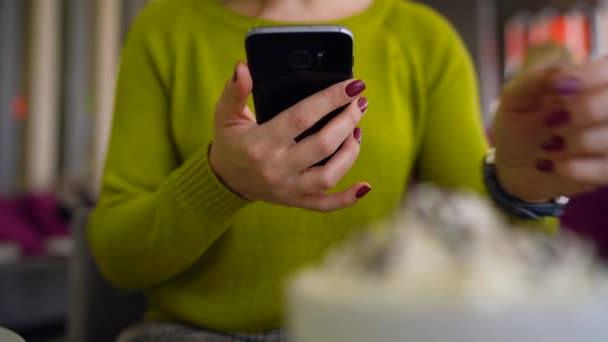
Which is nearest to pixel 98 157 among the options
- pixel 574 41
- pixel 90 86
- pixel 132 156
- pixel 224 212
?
pixel 90 86

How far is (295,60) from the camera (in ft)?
1.35

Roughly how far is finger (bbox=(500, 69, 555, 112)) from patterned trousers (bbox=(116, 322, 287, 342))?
0.26m

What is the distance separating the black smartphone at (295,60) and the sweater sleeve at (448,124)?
0.26 metres

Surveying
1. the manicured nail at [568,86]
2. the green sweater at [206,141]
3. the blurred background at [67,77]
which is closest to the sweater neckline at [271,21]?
the green sweater at [206,141]

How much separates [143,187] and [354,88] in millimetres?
282

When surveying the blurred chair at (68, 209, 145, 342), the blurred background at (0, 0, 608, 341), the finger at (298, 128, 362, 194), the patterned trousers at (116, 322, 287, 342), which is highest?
the finger at (298, 128, 362, 194)

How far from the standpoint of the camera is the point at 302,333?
0.18 metres

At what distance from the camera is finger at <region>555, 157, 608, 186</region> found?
1.27ft

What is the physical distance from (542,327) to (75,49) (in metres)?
2.86

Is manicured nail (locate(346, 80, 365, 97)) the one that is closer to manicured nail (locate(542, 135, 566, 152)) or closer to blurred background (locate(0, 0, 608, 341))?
manicured nail (locate(542, 135, 566, 152))

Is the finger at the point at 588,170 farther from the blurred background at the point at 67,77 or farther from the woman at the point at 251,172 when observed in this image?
the blurred background at the point at 67,77

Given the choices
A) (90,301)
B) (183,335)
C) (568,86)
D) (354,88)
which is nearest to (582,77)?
(568,86)

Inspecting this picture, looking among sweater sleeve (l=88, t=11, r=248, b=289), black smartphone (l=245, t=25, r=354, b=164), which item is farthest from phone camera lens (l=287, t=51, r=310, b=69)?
sweater sleeve (l=88, t=11, r=248, b=289)

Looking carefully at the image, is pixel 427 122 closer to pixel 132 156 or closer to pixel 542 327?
pixel 132 156
